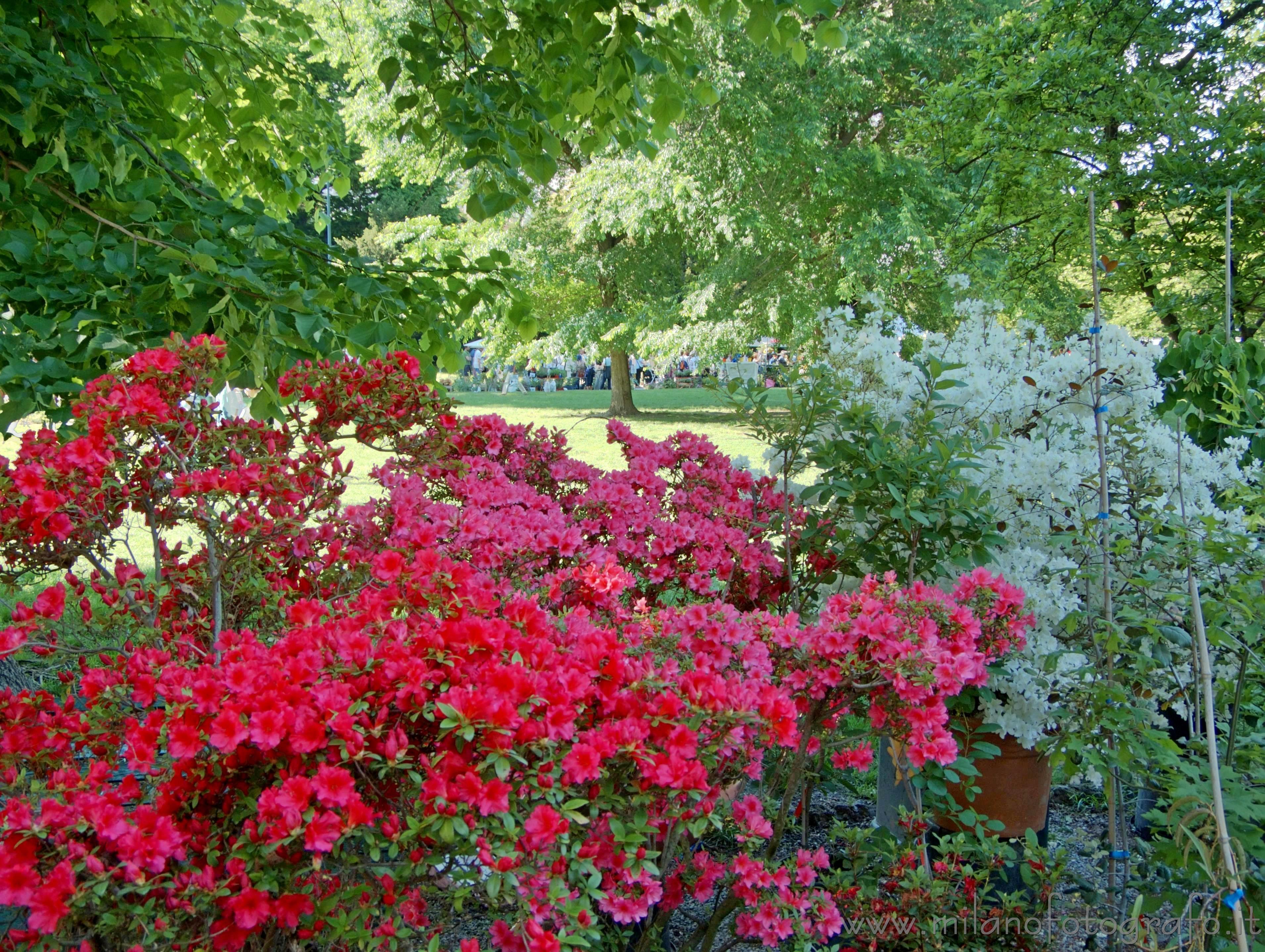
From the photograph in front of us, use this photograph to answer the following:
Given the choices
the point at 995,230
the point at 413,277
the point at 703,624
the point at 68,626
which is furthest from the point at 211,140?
the point at 995,230

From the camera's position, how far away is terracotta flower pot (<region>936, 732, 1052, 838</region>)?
93.0 inches

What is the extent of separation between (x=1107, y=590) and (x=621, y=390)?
16969mm

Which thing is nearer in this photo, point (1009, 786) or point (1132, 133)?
point (1009, 786)

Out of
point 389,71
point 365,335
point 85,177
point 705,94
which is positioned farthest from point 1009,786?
point 85,177

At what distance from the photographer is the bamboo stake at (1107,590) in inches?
77.5

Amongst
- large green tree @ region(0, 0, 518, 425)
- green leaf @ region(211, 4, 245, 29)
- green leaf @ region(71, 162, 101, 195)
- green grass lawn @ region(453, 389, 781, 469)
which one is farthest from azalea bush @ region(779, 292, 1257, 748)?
green grass lawn @ region(453, 389, 781, 469)

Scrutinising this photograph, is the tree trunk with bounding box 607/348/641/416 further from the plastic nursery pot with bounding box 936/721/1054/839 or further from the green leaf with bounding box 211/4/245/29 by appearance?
the plastic nursery pot with bounding box 936/721/1054/839

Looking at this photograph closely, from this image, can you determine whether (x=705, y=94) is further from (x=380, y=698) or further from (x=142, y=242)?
(x=380, y=698)

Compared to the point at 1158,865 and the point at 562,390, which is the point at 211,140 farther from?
the point at 562,390

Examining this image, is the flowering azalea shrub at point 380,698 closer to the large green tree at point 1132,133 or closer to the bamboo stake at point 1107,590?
the bamboo stake at point 1107,590

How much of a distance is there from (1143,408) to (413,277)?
104 inches

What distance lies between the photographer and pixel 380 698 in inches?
50.3

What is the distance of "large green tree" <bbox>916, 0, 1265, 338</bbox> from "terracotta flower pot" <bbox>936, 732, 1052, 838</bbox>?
461 centimetres

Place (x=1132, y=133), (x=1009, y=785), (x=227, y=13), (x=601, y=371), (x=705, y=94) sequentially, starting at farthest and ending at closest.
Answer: (x=601, y=371)
(x=1132, y=133)
(x=705, y=94)
(x=227, y=13)
(x=1009, y=785)
